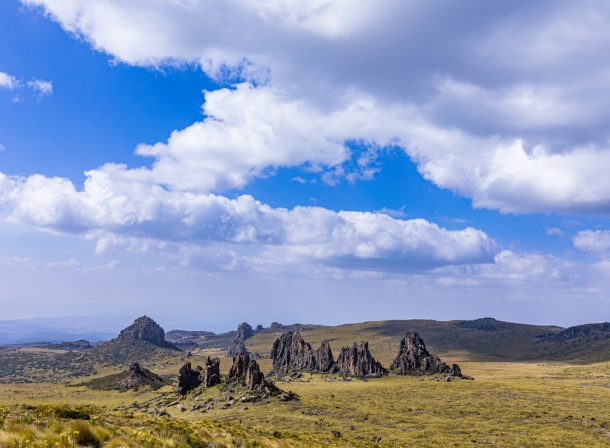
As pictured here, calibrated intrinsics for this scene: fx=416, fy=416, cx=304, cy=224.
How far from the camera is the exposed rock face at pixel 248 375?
91500 mm

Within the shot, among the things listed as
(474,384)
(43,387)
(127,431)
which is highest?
(127,431)

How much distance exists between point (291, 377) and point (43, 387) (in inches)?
3190

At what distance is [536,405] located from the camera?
255 ft

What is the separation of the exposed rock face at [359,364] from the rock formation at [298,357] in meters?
6.09

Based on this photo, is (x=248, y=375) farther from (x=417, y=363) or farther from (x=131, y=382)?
(x=417, y=363)

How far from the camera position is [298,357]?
156 meters

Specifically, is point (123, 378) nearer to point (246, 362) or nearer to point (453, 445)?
point (246, 362)

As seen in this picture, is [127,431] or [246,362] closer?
[127,431]

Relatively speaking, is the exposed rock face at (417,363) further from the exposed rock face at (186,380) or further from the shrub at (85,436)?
the shrub at (85,436)

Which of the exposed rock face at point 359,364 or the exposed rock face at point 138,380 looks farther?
the exposed rock face at point 359,364

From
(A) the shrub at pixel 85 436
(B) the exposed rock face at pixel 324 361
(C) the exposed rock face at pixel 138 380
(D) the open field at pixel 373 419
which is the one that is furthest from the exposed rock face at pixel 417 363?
(A) the shrub at pixel 85 436

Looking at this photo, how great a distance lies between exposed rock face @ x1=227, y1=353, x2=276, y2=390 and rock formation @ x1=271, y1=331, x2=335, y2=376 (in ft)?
165

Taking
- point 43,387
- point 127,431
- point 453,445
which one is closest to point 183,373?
point 43,387

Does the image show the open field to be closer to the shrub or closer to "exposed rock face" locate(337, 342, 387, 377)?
the shrub
